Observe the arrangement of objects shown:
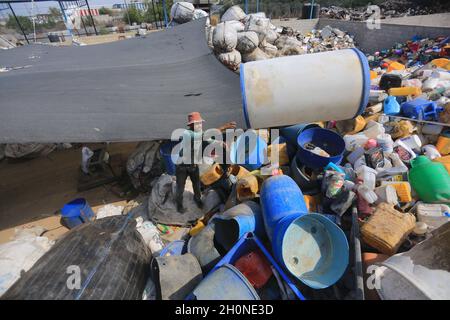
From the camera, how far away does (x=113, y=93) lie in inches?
153

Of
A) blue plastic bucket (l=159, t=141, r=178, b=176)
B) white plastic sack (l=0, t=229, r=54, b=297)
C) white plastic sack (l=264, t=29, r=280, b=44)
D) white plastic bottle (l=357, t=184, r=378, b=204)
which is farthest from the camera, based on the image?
white plastic sack (l=264, t=29, r=280, b=44)

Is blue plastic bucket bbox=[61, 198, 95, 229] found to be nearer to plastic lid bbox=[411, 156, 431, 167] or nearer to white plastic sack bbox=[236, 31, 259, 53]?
plastic lid bbox=[411, 156, 431, 167]

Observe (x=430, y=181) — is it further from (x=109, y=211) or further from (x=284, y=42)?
(x=284, y=42)

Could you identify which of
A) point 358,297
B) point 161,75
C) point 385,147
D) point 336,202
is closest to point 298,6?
point 161,75

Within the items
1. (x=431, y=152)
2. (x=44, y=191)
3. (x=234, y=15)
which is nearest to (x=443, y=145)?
(x=431, y=152)

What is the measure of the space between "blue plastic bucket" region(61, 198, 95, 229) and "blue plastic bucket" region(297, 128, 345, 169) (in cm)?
305

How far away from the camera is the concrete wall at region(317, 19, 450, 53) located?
24.0ft

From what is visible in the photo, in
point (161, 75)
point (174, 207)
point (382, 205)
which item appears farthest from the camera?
point (161, 75)

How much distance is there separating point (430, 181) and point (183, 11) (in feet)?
34.6

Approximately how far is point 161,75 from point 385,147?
4.02 m

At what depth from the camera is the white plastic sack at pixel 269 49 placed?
770cm

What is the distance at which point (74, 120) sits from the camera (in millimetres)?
3029

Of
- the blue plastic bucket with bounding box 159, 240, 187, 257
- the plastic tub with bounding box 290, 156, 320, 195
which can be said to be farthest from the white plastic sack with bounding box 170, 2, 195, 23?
the blue plastic bucket with bounding box 159, 240, 187, 257
